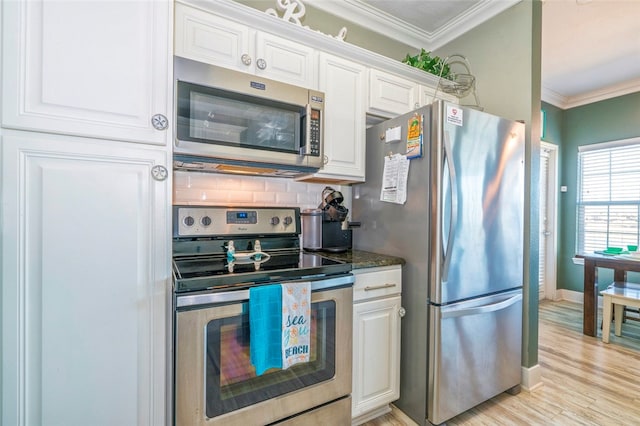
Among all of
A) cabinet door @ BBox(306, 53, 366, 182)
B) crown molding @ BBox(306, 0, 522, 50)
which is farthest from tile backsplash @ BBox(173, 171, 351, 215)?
crown molding @ BBox(306, 0, 522, 50)

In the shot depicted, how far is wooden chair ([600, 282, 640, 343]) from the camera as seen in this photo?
278 centimetres

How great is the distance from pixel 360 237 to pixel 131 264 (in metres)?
1.45

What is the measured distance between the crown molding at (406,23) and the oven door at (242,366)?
2110 millimetres

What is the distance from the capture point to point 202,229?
5.44ft

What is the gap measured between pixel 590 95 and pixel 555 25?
202 cm

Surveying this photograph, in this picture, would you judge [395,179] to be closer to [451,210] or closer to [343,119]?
[451,210]

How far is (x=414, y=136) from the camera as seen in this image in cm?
175

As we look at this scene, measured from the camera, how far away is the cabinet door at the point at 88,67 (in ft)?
3.24

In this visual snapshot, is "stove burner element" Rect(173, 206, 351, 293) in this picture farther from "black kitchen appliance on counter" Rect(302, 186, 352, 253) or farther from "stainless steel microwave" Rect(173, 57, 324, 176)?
"stainless steel microwave" Rect(173, 57, 324, 176)

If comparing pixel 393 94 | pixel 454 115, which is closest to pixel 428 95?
pixel 393 94

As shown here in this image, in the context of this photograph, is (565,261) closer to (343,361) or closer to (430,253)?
(430,253)

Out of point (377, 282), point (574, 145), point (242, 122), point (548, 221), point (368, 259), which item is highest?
point (574, 145)

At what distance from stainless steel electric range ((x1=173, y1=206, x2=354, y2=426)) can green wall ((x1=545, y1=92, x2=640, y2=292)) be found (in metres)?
4.26

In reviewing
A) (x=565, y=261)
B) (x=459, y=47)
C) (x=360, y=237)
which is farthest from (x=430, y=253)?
(x=565, y=261)
